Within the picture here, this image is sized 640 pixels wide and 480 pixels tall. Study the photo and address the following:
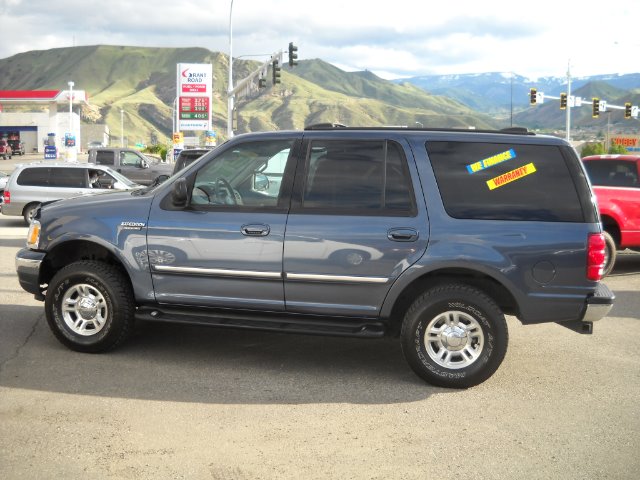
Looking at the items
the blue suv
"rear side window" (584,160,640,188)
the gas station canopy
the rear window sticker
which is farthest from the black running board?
the gas station canopy

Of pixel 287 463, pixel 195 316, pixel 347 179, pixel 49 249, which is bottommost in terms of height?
pixel 287 463

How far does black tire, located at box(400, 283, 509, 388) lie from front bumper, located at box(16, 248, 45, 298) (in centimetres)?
326

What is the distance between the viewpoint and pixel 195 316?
629cm

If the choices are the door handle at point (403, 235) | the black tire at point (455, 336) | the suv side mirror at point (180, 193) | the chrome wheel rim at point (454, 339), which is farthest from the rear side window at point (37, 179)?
the chrome wheel rim at point (454, 339)

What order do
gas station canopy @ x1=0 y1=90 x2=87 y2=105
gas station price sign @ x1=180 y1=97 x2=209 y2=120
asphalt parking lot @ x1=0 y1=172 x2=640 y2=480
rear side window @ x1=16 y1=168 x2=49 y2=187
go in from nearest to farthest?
asphalt parking lot @ x1=0 y1=172 x2=640 y2=480, rear side window @ x1=16 y1=168 x2=49 y2=187, gas station price sign @ x1=180 y1=97 x2=209 y2=120, gas station canopy @ x1=0 y1=90 x2=87 y2=105

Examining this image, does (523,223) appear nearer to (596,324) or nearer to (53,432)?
(596,324)

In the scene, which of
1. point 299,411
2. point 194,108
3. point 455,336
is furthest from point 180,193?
point 194,108

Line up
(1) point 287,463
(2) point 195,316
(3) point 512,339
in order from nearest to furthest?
(1) point 287,463
(2) point 195,316
(3) point 512,339

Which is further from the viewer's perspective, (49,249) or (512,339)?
(512,339)

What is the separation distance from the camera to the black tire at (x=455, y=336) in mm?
5844

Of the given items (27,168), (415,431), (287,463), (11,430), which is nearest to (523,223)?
(415,431)

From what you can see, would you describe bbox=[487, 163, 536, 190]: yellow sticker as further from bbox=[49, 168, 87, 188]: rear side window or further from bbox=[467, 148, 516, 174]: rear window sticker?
bbox=[49, 168, 87, 188]: rear side window

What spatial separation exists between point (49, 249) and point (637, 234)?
28.3 feet

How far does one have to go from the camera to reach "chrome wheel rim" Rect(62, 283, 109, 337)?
259 inches
